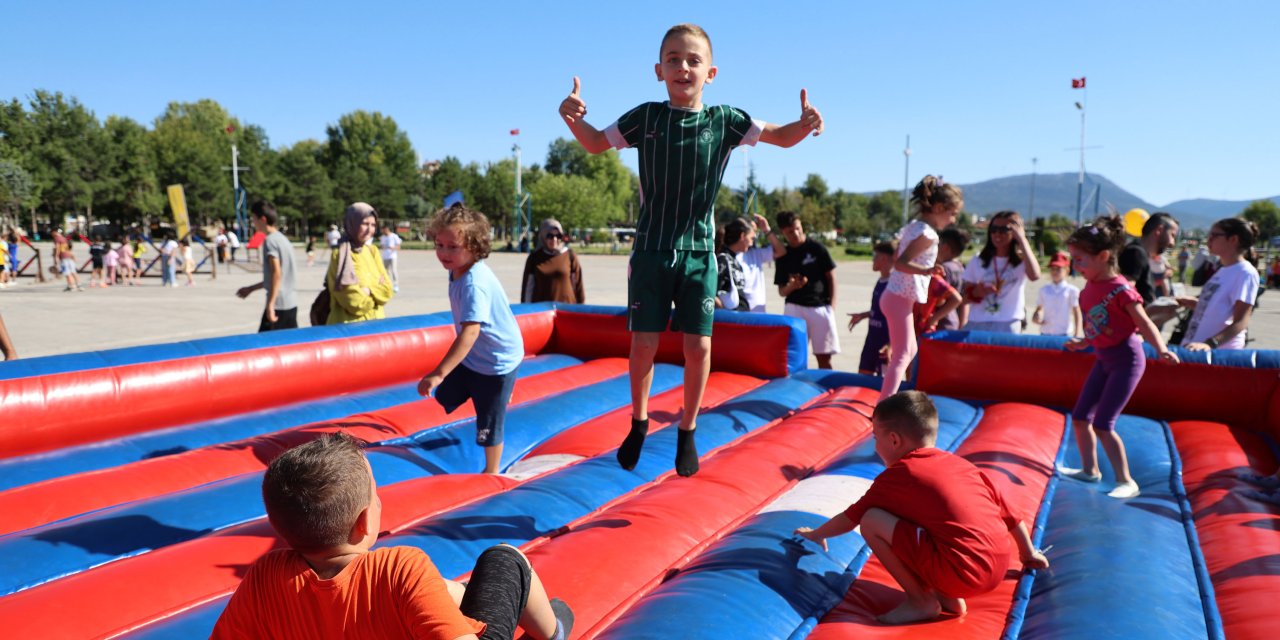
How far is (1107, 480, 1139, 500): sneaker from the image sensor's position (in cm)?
351

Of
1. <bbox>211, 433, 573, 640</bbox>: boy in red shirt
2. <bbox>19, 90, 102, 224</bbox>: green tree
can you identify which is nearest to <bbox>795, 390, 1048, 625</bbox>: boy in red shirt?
<bbox>211, 433, 573, 640</bbox>: boy in red shirt

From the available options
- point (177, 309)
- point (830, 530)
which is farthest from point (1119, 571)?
point (177, 309)

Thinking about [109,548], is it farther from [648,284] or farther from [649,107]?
[649,107]

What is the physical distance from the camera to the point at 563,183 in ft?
191

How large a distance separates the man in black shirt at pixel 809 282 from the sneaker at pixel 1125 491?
304cm

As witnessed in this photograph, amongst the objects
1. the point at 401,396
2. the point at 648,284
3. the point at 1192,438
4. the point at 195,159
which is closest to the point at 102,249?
the point at 401,396

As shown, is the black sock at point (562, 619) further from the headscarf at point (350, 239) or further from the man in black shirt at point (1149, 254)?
the man in black shirt at point (1149, 254)

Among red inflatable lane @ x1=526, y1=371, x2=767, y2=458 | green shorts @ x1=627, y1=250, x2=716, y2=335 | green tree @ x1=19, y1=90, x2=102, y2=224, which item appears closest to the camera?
green shorts @ x1=627, y1=250, x2=716, y2=335

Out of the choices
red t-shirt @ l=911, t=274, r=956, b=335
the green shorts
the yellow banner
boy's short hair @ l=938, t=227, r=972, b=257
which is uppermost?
the yellow banner

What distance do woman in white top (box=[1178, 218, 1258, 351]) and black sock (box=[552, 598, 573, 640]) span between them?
4.37m

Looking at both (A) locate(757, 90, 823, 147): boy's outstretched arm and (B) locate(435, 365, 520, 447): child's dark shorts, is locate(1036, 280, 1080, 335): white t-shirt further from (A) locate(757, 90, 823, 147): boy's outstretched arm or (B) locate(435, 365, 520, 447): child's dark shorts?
(B) locate(435, 365, 520, 447): child's dark shorts

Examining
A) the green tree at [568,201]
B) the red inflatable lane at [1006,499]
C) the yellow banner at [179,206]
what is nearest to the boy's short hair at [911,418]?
the red inflatable lane at [1006,499]

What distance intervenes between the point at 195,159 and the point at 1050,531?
61.2m

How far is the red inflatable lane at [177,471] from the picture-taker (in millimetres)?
3082
